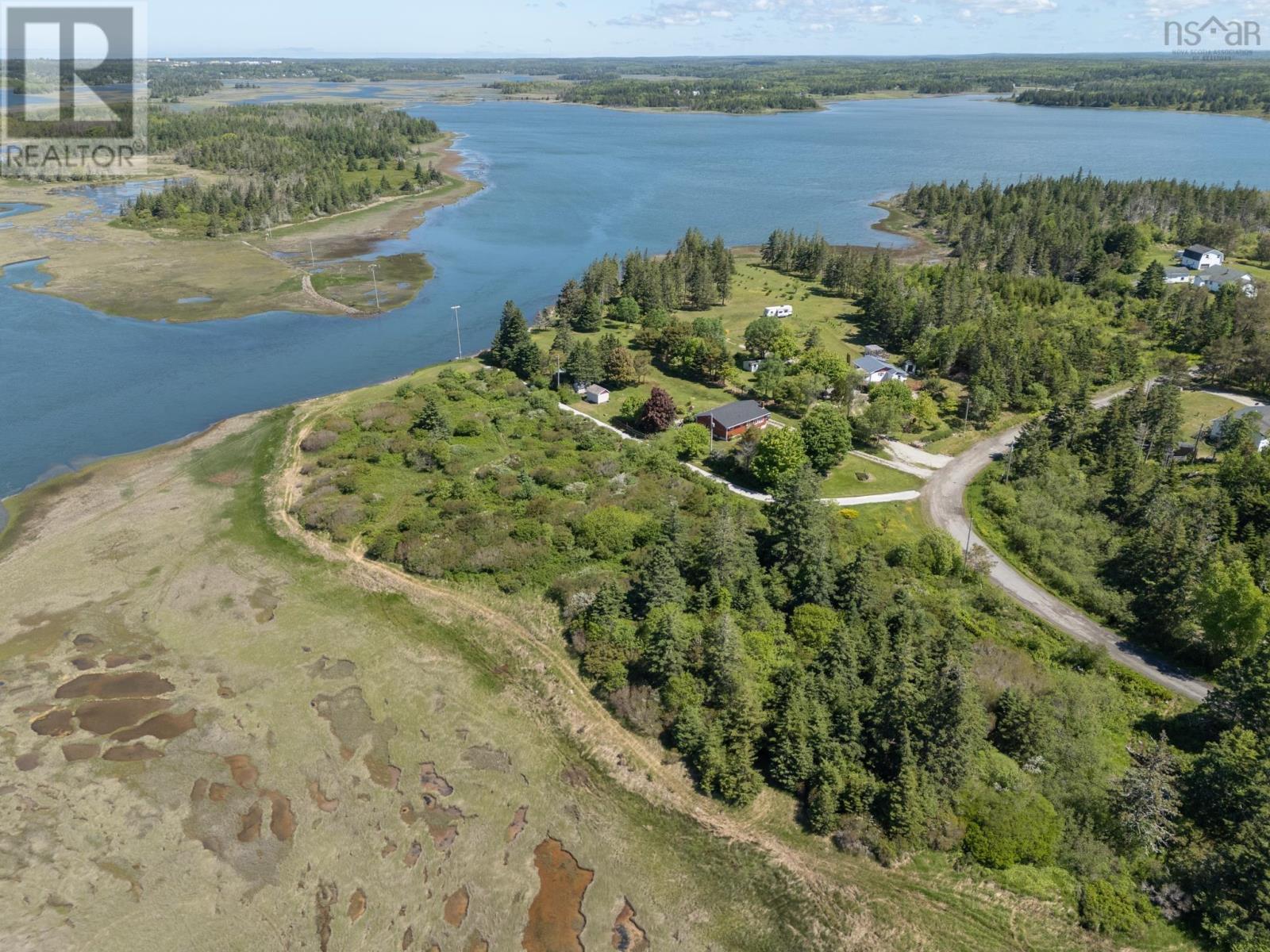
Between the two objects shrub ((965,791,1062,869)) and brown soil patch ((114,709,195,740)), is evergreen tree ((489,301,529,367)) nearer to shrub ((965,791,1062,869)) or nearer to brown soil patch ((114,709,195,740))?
brown soil patch ((114,709,195,740))

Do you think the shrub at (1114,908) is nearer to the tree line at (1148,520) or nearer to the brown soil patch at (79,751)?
the tree line at (1148,520)

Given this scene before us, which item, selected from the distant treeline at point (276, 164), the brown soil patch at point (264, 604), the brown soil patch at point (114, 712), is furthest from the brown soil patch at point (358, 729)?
the distant treeline at point (276, 164)

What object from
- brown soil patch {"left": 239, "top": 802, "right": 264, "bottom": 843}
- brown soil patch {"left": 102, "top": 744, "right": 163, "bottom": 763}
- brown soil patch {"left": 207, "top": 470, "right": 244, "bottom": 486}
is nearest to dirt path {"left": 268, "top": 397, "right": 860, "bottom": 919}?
brown soil patch {"left": 207, "top": 470, "right": 244, "bottom": 486}

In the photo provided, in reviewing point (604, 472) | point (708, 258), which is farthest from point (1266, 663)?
point (708, 258)

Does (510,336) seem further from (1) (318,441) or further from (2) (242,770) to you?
(2) (242,770)

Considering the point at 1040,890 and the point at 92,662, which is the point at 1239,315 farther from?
the point at 92,662
